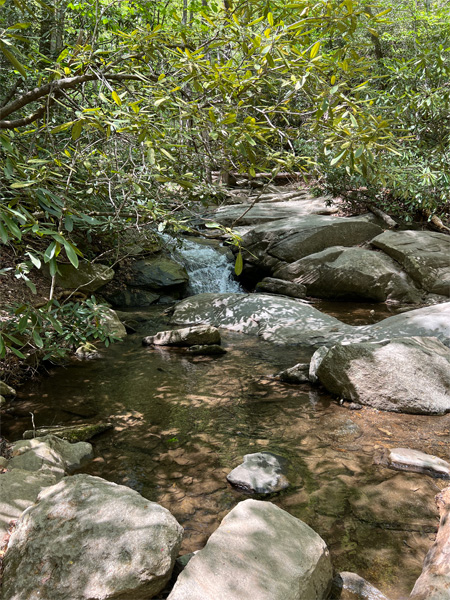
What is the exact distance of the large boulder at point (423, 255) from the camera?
9.84m

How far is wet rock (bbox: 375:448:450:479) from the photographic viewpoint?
335 centimetres

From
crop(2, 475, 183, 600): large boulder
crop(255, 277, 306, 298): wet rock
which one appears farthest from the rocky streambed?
crop(255, 277, 306, 298): wet rock

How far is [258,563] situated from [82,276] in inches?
262

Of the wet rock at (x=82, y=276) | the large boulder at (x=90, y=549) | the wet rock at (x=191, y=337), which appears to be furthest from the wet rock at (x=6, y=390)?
the large boulder at (x=90, y=549)

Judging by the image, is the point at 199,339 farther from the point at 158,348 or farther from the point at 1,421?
the point at 1,421

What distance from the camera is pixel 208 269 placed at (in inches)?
469

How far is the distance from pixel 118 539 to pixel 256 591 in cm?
71

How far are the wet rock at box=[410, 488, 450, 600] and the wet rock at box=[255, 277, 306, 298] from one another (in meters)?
7.78

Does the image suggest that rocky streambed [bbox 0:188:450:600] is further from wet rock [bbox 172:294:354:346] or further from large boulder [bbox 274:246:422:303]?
large boulder [bbox 274:246:422:303]

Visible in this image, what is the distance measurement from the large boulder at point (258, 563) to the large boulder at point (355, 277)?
26.5 feet

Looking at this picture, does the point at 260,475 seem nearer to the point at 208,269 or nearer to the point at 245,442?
the point at 245,442

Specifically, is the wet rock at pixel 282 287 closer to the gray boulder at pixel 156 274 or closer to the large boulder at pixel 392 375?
the gray boulder at pixel 156 274

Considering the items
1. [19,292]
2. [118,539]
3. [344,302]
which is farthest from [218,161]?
[344,302]

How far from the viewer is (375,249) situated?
437 inches
